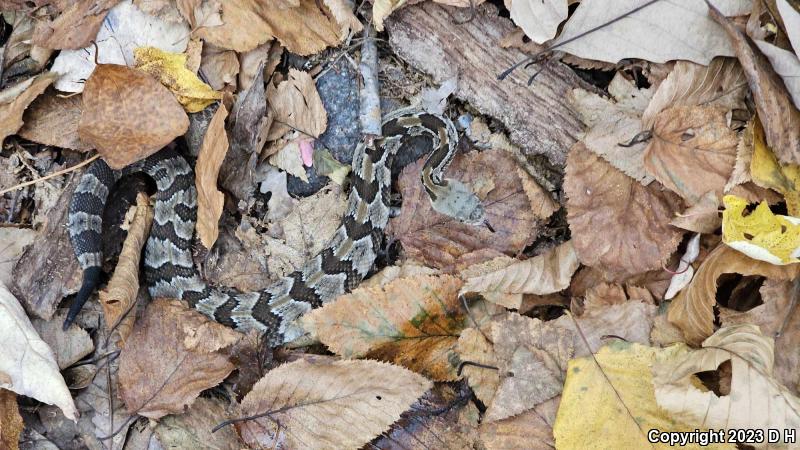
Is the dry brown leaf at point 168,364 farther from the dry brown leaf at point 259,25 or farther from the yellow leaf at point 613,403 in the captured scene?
the yellow leaf at point 613,403

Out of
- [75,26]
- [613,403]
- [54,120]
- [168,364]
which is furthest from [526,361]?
[75,26]

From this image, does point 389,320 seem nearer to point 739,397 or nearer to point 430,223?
point 430,223

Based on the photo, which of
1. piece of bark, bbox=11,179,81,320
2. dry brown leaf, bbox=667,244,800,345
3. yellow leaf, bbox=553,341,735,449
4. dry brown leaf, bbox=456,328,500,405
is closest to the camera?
yellow leaf, bbox=553,341,735,449

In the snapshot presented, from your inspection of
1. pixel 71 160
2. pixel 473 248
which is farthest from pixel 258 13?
pixel 473 248

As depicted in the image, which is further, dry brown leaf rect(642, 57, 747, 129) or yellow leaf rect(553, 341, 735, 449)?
dry brown leaf rect(642, 57, 747, 129)

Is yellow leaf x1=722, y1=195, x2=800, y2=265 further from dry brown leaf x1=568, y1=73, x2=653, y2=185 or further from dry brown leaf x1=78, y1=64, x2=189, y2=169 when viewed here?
dry brown leaf x1=78, y1=64, x2=189, y2=169

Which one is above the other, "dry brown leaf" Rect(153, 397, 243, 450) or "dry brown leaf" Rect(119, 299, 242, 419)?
"dry brown leaf" Rect(119, 299, 242, 419)

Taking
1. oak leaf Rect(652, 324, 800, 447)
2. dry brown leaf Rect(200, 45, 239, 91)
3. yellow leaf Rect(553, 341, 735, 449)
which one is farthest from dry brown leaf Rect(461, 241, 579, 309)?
dry brown leaf Rect(200, 45, 239, 91)
